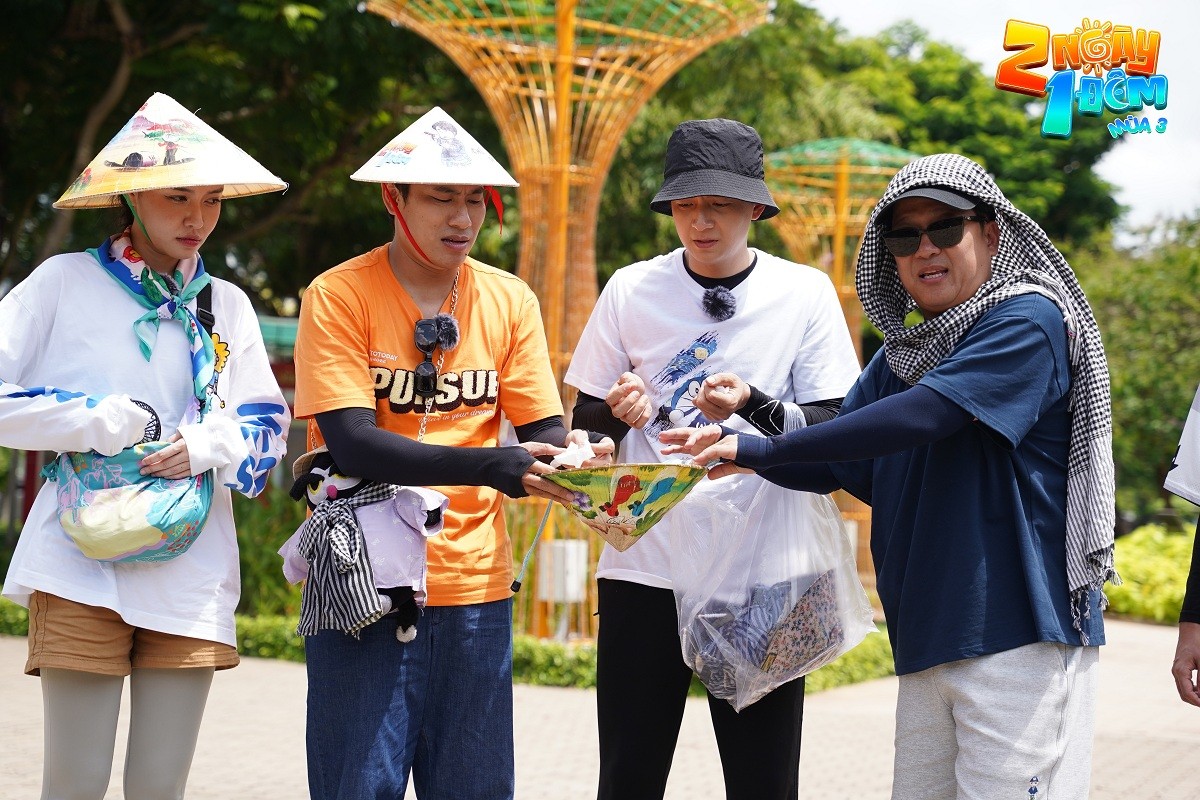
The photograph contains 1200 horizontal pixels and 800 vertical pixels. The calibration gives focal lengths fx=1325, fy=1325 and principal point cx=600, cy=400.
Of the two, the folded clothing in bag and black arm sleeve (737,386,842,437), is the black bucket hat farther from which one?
the folded clothing in bag

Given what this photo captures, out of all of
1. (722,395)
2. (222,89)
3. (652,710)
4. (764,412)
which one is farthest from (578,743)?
(222,89)

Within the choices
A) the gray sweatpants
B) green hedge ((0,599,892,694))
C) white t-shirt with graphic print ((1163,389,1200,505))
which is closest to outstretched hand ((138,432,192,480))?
the gray sweatpants

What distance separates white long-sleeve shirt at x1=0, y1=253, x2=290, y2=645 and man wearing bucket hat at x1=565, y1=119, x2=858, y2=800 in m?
0.94

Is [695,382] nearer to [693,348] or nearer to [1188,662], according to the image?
[693,348]

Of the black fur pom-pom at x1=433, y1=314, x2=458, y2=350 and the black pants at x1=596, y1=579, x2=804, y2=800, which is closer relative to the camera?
the black fur pom-pom at x1=433, y1=314, x2=458, y2=350

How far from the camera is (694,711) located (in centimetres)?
845

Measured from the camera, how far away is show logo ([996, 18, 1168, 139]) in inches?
291

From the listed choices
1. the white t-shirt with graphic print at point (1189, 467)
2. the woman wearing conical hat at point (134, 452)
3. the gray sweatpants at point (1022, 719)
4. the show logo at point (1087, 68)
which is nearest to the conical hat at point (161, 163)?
the woman wearing conical hat at point (134, 452)

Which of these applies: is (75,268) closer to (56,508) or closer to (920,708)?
(56,508)

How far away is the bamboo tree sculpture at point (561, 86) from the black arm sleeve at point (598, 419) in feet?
17.5

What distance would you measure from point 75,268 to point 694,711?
5.94m

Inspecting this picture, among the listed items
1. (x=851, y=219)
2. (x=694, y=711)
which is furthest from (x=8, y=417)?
(x=851, y=219)

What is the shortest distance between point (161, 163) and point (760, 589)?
73.5 inches

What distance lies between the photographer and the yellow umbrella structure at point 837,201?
12500 millimetres
